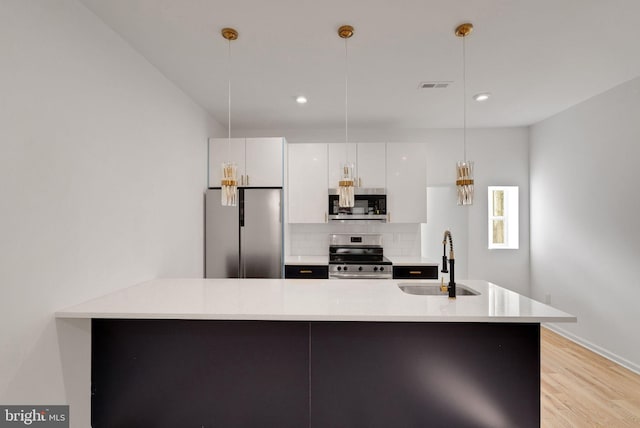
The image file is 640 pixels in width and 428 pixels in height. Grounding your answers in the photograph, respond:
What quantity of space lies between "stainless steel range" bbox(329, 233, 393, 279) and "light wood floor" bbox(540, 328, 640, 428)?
176 centimetres

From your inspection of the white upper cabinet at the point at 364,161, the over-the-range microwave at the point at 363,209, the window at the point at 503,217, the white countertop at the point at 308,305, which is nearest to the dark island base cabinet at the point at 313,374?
the white countertop at the point at 308,305

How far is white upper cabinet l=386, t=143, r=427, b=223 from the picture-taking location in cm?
404

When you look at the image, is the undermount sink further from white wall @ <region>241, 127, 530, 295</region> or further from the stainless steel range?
Result: white wall @ <region>241, 127, 530, 295</region>

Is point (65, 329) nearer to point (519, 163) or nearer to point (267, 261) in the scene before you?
point (267, 261)

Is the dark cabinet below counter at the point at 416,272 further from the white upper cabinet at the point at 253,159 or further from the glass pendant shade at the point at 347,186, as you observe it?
the glass pendant shade at the point at 347,186

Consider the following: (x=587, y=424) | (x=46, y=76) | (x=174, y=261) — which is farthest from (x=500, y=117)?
(x=46, y=76)

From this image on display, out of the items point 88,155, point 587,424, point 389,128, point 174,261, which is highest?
point 389,128

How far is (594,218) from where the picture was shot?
3.36 m

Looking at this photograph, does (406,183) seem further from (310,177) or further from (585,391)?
(585,391)

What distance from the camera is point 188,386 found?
1.80m

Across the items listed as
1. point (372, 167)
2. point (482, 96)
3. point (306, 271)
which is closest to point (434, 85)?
point (482, 96)

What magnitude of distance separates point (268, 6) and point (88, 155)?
4.70 feet

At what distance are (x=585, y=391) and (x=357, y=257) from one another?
250 cm

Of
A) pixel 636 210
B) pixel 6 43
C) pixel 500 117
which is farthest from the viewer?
pixel 500 117
